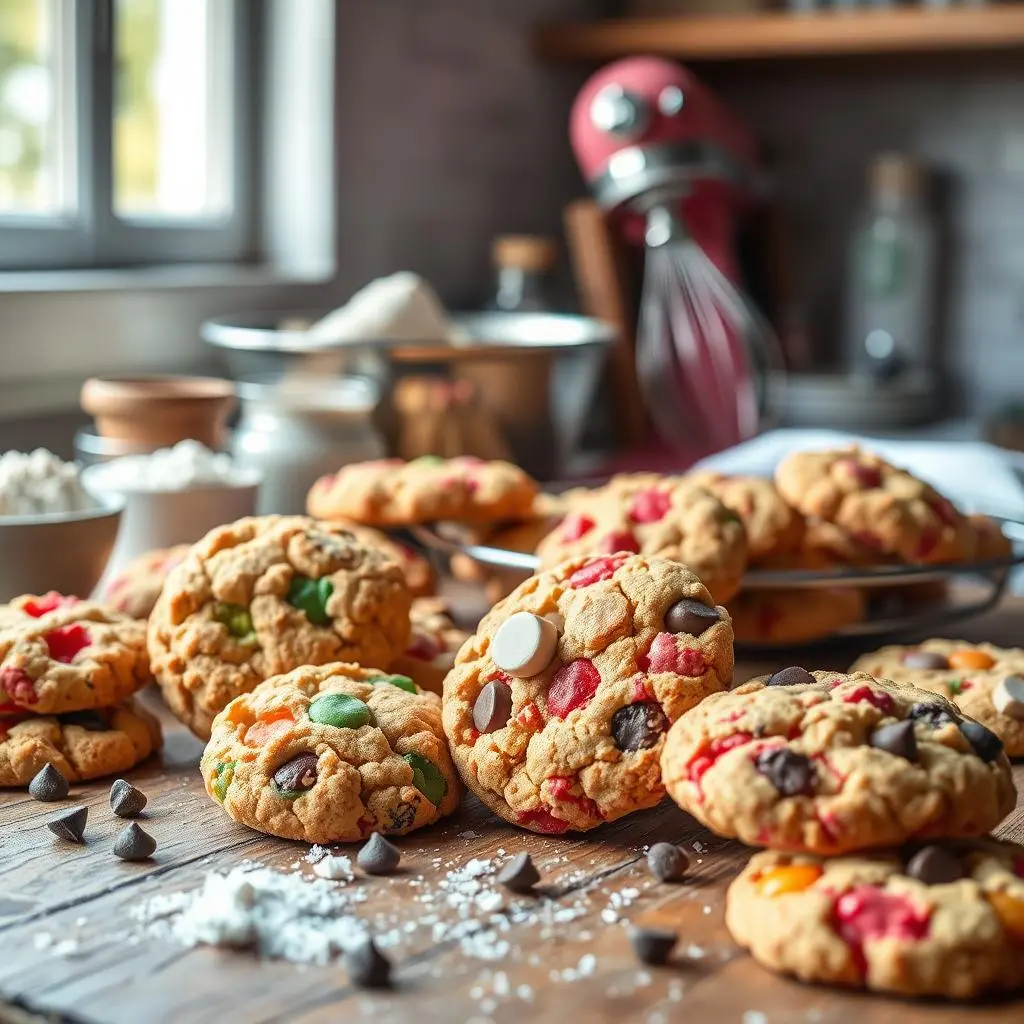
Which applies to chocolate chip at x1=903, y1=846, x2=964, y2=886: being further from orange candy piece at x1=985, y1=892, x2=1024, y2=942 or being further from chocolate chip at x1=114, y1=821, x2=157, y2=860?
chocolate chip at x1=114, y1=821, x2=157, y2=860

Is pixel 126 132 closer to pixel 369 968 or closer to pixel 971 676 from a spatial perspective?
pixel 971 676

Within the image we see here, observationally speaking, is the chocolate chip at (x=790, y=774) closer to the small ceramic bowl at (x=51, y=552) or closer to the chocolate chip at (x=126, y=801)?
the chocolate chip at (x=126, y=801)

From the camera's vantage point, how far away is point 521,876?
0.66 meters

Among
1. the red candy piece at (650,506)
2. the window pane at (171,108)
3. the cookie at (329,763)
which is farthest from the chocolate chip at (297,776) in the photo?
the window pane at (171,108)

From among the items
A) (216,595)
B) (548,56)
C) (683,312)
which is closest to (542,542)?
(216,595)

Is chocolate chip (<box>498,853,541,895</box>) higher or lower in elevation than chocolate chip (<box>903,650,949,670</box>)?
lower

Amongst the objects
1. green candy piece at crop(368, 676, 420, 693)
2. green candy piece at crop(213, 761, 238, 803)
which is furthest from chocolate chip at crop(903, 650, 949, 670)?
green candy piece at crop(213, 761, 238, 803)

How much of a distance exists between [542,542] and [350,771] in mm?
372

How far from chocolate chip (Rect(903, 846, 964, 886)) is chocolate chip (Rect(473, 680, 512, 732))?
0.22 m

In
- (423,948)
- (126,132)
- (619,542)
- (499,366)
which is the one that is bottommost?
(423,948)

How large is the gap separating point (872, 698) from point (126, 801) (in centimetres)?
39

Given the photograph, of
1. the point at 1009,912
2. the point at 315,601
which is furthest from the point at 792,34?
the point at 1009,912

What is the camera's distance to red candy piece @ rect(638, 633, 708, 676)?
2.30 ft

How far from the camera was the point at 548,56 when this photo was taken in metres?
2.35
